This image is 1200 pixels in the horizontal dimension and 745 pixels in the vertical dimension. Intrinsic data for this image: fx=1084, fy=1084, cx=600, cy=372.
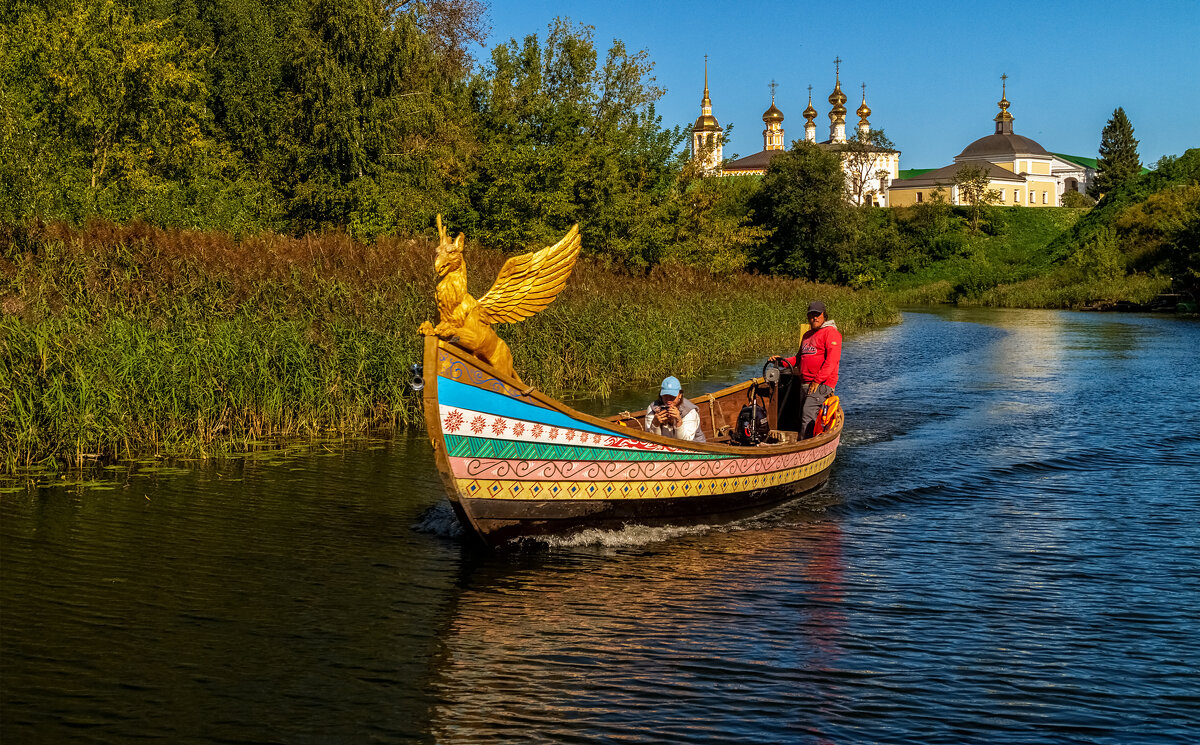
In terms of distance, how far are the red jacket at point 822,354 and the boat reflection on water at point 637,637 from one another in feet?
10.6

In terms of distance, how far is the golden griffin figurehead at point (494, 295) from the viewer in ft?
29.5

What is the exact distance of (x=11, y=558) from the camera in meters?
9.13

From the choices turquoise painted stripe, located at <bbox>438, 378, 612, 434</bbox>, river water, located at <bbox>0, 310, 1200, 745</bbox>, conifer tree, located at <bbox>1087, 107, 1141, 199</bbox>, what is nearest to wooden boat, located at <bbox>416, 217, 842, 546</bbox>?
turquoise painted stripe, located at <bbox>438, 378, 612, 434</bbox>

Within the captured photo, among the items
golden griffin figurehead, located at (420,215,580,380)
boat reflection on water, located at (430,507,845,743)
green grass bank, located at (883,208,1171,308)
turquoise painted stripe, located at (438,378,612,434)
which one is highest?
green grass bank, located at (883,208,1171,308)

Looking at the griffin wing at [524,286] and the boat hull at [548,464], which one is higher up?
the griffin wing at [524,286]

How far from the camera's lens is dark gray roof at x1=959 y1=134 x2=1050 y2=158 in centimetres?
13300

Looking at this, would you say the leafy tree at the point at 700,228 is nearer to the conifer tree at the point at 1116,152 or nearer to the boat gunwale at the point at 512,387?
the boat gunwale at the point at 512,387

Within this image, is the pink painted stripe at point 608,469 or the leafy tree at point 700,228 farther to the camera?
Result: the leafy tree at point 700,228

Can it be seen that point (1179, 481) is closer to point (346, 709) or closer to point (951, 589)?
point (951, 589)

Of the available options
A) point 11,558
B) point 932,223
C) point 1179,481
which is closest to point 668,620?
point 11,558

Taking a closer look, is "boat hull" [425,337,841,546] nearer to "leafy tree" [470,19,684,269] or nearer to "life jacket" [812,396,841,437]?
"life jacket" [812,396,841,437]

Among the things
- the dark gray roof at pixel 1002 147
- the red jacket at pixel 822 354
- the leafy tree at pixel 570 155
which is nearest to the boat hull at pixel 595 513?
the red jacket at pixel 822 354

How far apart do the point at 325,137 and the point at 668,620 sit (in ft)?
97.4

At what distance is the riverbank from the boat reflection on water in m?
5.69
